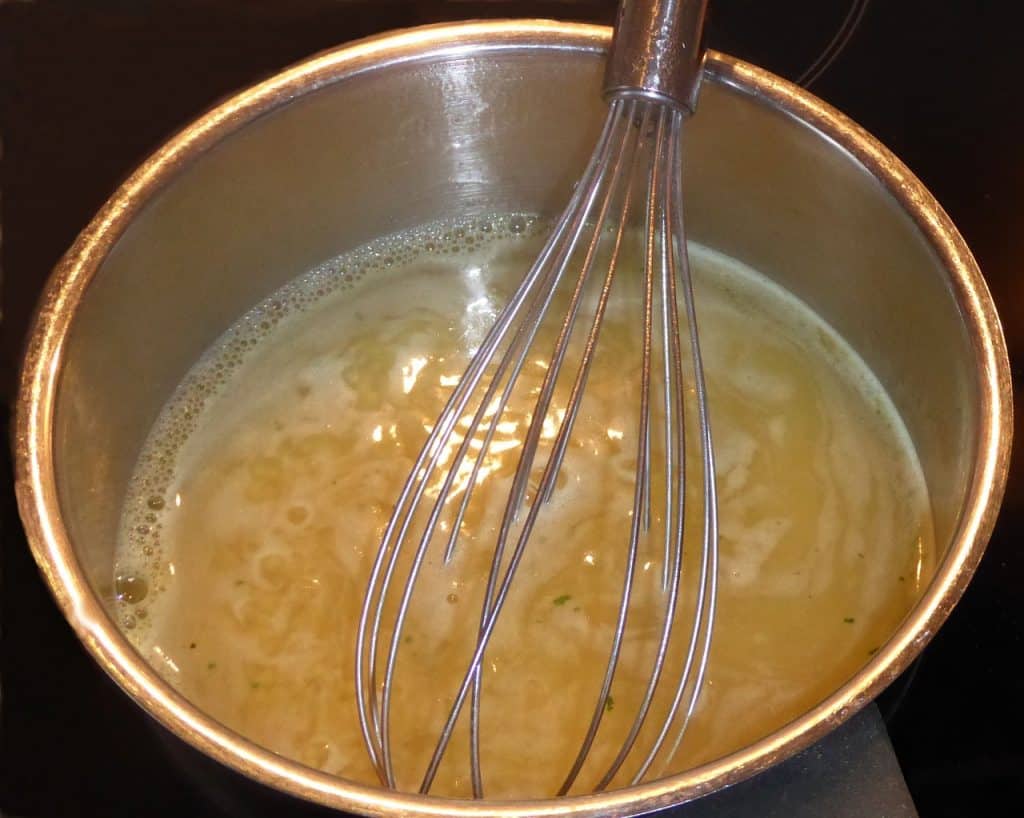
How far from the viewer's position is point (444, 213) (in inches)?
33.9

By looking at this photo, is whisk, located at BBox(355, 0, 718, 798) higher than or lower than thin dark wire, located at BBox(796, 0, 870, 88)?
lower

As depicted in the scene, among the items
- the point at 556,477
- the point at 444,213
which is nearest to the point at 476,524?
the point at 556,477

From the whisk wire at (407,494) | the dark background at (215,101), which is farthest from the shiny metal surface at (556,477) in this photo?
the dark background at (215,101)

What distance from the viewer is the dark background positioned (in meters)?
0.65

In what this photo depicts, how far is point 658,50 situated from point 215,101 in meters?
0.36

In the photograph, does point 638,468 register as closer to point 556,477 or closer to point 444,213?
point 556,477

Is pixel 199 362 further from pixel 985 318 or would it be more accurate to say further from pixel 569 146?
pixel 985 318

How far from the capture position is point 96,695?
26.3 inches

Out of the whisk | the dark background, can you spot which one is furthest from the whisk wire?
the dark background

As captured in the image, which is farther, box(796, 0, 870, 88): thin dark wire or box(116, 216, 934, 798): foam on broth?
box(796, 0, 870, 88): thin dark wire

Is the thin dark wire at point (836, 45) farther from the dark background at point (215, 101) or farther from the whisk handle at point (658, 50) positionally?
the whisk handle at point (658, 50)

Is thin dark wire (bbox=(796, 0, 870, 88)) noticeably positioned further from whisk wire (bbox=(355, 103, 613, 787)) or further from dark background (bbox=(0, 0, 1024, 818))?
whisk wire (bbox=(355, 103, 613, 787))

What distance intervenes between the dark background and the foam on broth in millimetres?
48

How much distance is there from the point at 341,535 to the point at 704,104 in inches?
14.8
